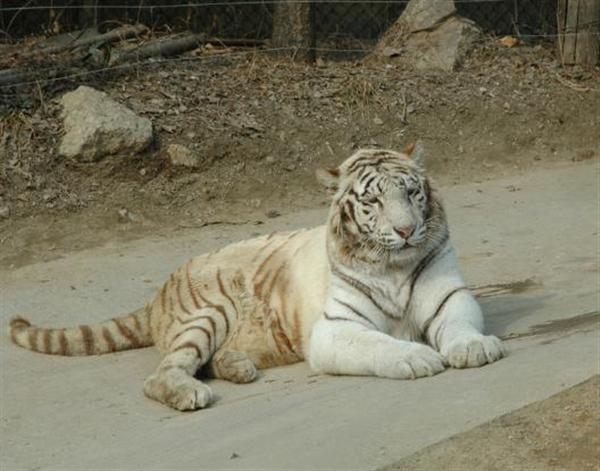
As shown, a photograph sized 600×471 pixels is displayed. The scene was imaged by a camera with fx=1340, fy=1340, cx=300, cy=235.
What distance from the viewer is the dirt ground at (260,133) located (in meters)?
8.98

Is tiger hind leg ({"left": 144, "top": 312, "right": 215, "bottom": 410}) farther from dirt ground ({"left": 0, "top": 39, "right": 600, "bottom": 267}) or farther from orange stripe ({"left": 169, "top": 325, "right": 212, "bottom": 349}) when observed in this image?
dirt ground ({"left": 0, "top": 39, "right": 600, "bottom": 267})

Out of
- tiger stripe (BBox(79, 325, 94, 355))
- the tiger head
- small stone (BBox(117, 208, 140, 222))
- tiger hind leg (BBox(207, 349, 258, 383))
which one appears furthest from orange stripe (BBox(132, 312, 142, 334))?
small stone (BBox(117, 208, 140, 222))

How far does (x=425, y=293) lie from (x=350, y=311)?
0.34 m

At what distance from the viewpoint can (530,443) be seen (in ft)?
13.8

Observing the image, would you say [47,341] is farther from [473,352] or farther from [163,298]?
[473,352]

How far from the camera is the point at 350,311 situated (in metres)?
5.80

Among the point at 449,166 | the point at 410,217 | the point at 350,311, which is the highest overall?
the point at 410,217

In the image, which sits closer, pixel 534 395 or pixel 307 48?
pixel 534 395

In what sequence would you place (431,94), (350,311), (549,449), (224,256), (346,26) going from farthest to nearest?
1. (346,26)
2. (431,94)
3. (224,256)
4. (350,311)
5. (549,449)

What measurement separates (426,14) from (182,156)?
3035mm

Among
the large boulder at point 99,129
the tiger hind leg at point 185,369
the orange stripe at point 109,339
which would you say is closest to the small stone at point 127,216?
the large boulder at point 99,129

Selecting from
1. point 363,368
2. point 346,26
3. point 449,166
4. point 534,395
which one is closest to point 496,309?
point 363,368

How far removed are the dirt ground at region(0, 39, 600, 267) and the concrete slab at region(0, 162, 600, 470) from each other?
1.37 feet

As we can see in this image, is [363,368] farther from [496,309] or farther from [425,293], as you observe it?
[496,309]
